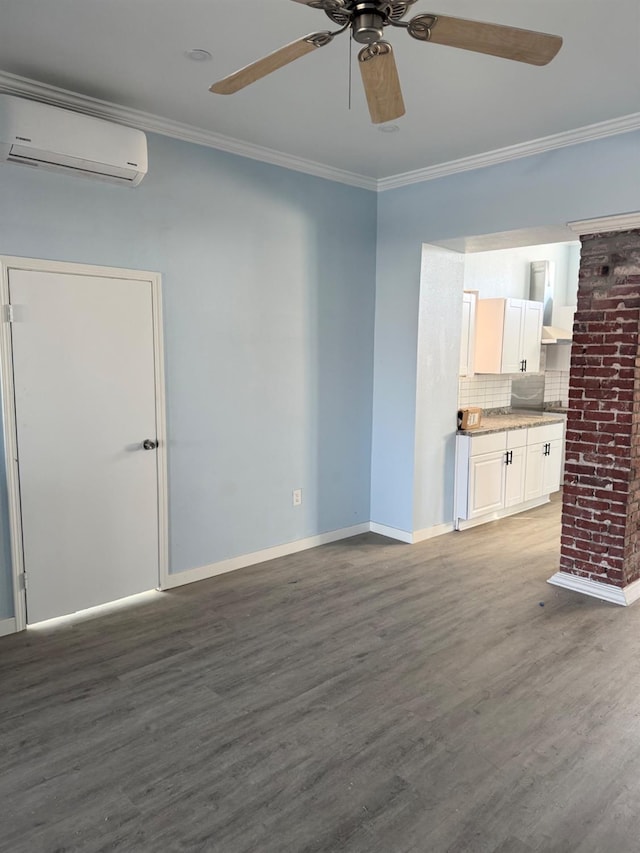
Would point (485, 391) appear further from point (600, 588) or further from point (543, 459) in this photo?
point (600, 588)

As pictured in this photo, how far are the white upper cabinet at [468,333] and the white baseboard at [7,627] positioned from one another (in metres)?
4.12

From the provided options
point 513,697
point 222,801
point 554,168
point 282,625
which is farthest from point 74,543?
point 554,168

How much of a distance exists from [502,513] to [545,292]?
2.60 metres

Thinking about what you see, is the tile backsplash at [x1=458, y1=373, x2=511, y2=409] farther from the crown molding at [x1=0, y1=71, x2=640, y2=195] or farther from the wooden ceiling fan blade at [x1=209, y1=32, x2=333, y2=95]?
the wooden ceiling fan blade at [x1=209, y1=32, x2=333, y2=95]

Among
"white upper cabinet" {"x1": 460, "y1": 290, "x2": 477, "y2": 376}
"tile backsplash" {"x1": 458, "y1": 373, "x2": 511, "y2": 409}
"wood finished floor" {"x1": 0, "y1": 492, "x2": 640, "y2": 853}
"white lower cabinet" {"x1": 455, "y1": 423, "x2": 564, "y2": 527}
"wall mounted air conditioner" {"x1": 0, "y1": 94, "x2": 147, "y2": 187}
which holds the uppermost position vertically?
"wall mounted air conditioner" {"x1": 0, "y1": 94, "x2": 147, "y2": 187}

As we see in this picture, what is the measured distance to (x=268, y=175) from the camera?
410cm

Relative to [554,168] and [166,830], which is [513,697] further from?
[554,168]

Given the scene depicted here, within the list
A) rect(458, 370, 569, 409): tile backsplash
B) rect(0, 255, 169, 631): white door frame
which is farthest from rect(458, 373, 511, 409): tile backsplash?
rect(0, 255, 169, 631): white door frame

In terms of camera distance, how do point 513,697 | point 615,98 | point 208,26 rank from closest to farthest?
point 208,26, point 513,697, point 615,98

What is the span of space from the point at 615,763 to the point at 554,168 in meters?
3.29

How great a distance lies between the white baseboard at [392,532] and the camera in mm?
4840

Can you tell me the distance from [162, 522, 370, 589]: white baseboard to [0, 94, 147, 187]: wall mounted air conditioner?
2.43 m

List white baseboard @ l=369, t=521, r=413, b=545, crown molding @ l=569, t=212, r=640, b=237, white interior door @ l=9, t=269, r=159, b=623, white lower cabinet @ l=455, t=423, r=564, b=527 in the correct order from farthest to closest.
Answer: white lower cabinet @ l=455, t=423, r=564, b=527 < white baseboard @ l=369, t=521, r=413, b=545 < crown molding @ l=569, t=212, r=640, b=237 < white interior door @ l=9, t=269, r=159, b=623

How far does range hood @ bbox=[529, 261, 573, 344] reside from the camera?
21.4ft
